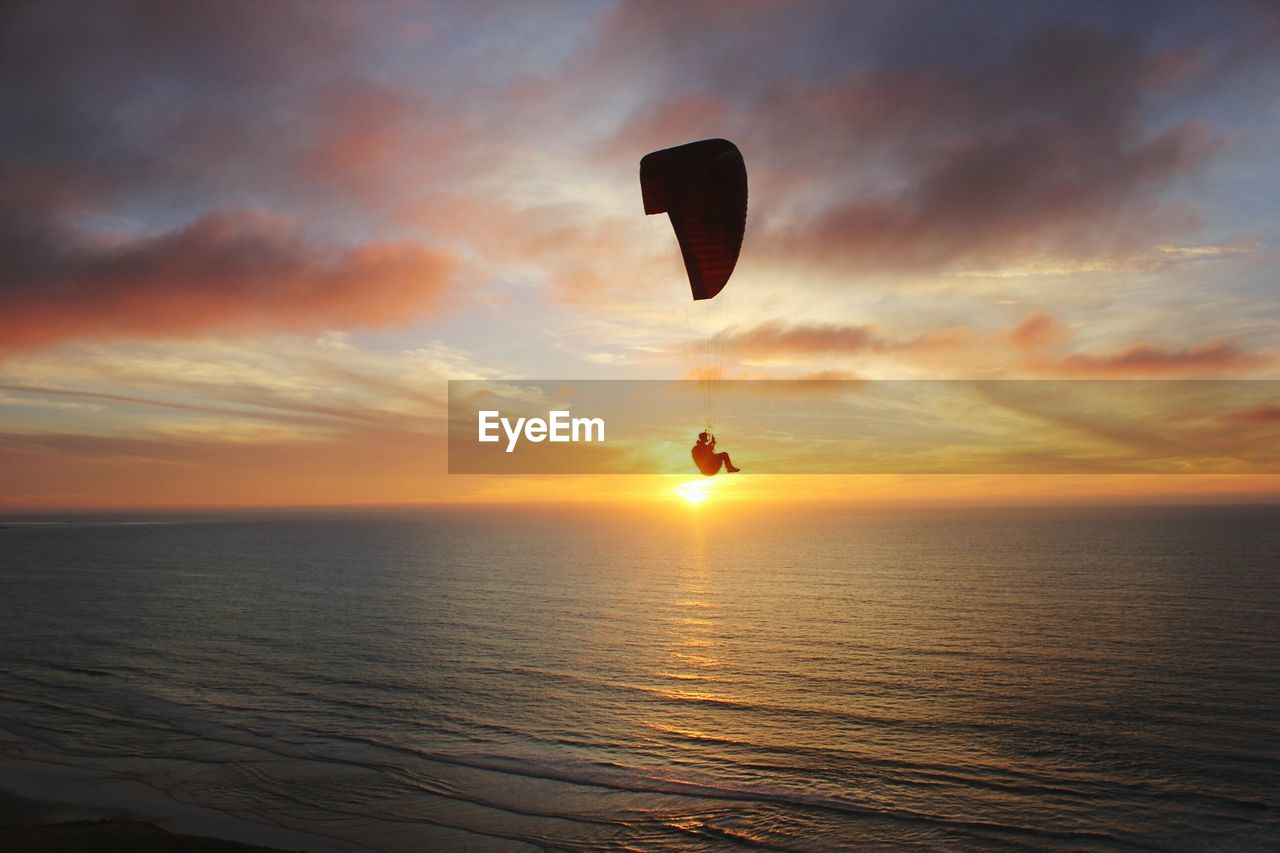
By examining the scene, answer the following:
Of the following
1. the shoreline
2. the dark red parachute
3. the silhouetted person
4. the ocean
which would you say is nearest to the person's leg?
the silhouetted person

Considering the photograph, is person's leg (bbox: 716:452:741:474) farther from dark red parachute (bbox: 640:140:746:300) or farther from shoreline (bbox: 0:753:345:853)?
shoreline (bbox: 0:753:345:853)

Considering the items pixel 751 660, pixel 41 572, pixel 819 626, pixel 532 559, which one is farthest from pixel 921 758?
pixel 41 572

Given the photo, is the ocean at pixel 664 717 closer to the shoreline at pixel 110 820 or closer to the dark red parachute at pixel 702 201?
the shoreline at pixel 110 820

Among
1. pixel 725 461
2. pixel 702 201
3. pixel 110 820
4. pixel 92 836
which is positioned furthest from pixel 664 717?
pixel 702 201

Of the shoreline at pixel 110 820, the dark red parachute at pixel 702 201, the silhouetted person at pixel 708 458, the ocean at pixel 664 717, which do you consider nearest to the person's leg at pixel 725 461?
the silhouetted person at pixel 708 458

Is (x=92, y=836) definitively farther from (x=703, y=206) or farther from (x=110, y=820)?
(x=703, y=206)

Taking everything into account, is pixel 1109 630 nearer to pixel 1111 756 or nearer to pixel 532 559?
pixel 1111 756
